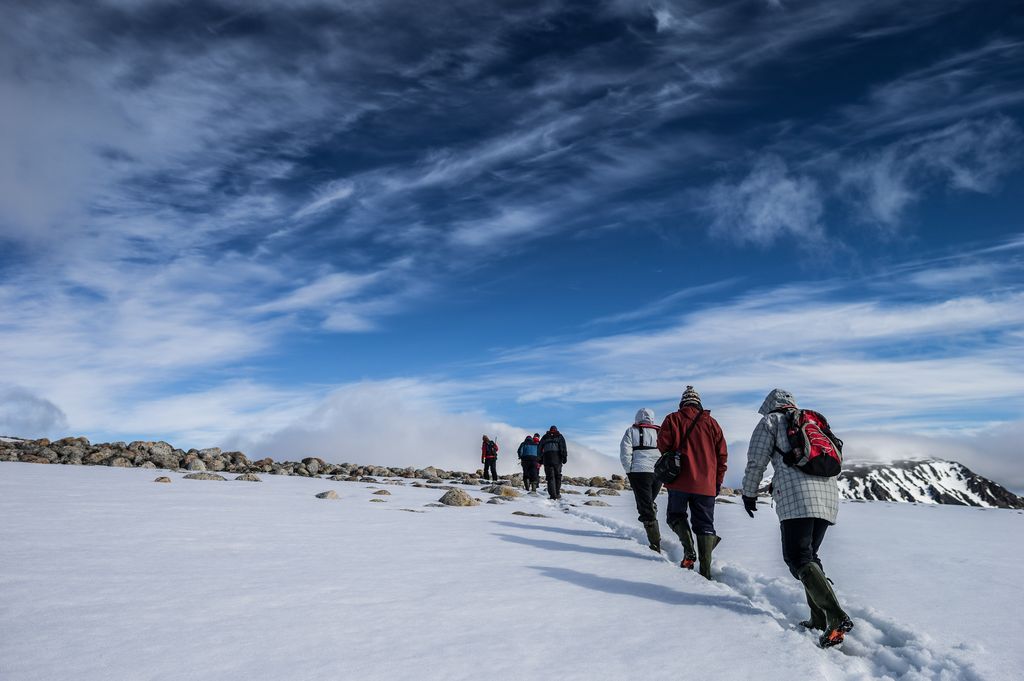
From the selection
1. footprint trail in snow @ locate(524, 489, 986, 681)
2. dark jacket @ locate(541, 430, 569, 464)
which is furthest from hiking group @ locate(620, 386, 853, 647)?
dark jacket @ locate(541, 430, 569, 464)

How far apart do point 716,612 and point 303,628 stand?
14.0 feet

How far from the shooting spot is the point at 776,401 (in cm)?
677

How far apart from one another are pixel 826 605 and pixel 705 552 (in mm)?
2756

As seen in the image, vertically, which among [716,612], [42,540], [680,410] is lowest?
[716,612]

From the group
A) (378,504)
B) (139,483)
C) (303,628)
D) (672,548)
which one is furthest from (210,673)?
(139,483)

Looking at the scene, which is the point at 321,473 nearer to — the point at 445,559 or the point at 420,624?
the point at 445,559

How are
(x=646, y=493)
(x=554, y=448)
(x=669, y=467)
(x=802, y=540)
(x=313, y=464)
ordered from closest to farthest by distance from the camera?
(x=802, y=540)
(x=669, y=467)
(x=646, y=493)
(x=554, y=448)
(x=313, y=464)

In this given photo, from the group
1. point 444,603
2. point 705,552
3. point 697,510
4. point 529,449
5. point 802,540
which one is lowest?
point 444,603

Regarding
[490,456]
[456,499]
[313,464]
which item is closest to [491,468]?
[490,456]

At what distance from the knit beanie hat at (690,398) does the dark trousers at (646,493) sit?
184 cm

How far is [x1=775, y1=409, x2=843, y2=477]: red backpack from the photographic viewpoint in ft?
20.1

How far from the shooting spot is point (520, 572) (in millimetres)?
7793

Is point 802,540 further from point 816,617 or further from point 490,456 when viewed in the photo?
point 490,456

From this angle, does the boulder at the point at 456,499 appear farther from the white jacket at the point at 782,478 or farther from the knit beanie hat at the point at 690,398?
the white jacket at the point at 782,478
